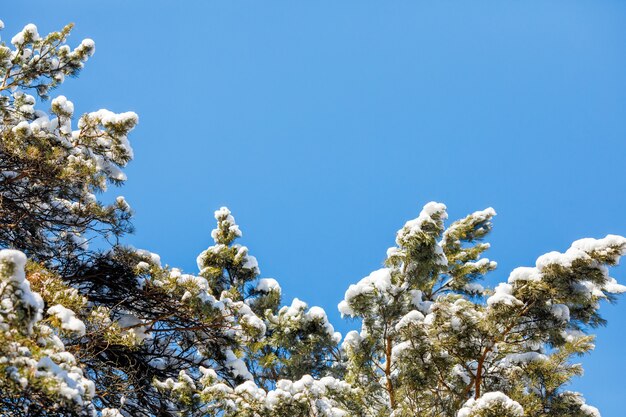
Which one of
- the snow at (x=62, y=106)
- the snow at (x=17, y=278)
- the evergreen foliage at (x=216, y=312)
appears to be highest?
the snow at (x=62, y=106)

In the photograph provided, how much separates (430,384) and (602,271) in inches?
116

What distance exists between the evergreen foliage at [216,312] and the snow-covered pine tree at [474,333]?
0.02 m

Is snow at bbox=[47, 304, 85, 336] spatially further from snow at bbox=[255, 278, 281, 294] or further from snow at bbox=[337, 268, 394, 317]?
snow at bbox=[255, 278, 281, 294]

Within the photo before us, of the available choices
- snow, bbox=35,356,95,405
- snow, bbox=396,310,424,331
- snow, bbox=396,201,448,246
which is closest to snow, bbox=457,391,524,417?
snow, bbox=396,310,424,331

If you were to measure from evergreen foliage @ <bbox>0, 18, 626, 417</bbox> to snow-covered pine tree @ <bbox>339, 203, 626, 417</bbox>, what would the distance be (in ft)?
0.08

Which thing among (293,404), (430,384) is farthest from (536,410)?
(293,404)

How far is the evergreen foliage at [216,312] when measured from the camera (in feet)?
20.9

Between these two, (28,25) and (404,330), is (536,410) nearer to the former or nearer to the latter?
(404,330)

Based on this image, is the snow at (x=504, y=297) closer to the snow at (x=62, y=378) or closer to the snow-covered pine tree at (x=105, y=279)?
the snow-covered pine tree at (x=105, y=279)

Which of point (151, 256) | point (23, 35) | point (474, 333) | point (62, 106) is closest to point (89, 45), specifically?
point (23, 35)

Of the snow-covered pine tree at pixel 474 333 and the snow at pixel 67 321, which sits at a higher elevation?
the snow-covered pine tree at pixel 474 333

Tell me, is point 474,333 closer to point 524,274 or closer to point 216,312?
point 524,274

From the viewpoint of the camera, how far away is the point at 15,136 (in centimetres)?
671

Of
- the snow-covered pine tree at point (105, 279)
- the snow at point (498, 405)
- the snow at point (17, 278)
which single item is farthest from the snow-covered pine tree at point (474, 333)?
the snow at point (17, 278)
